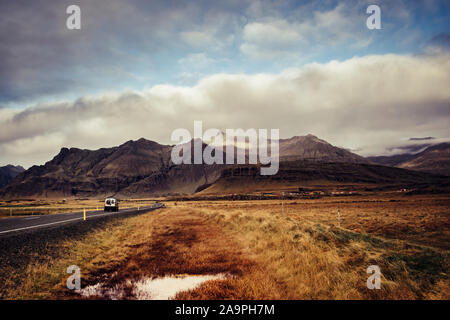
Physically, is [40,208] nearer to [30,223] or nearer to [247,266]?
[30,223]

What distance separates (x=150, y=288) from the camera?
26.7ft

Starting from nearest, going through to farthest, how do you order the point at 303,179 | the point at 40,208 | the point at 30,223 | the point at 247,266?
1. the point at 247,266
2. the point at 30,223
3. the point at 40,208
4. the point at 303,179

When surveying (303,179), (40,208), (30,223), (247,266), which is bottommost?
(40,208)

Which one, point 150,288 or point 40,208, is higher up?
point 150,288

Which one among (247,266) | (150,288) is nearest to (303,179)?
(247,266)

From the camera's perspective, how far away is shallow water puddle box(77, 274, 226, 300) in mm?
7512

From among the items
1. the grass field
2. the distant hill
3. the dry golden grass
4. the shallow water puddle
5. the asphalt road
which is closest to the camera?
the grass field

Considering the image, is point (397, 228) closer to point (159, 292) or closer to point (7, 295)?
point (159, 292)

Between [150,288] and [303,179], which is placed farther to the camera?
[303,179]

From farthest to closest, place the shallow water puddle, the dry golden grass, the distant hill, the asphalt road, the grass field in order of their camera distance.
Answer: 1. the distant hill
2. the dry golden grass
3. the asphalt road
4. the shallow water puddle
5. the grass field

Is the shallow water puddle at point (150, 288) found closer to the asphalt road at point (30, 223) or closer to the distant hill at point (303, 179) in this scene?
the asphalt road at point (30, 223)

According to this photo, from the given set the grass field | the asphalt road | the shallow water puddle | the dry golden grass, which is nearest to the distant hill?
the dry golden grass

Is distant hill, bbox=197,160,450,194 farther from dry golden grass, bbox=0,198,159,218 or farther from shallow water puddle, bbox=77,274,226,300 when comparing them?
shallow water puddle, bbox=77,274,226,300

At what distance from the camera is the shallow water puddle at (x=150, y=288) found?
7512 millimetres
